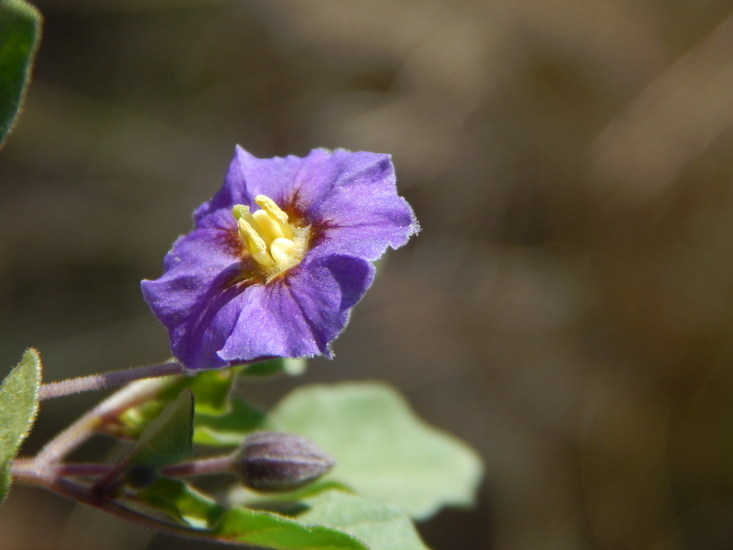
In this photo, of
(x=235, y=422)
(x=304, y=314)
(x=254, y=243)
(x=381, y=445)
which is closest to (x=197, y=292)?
(x=254, y=243)

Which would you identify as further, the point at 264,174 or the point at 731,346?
the point at 731,346

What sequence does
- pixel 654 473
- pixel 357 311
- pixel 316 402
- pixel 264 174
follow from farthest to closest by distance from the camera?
pixel 357 311
pixel 654 473
pixel 316 402
pixel 264 174

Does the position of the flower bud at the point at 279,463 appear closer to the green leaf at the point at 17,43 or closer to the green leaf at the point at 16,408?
the green leaf at the point at 16,408

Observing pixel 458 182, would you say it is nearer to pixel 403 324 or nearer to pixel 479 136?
pixel 479 136

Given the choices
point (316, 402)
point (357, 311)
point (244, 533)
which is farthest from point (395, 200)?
point (357, 311)

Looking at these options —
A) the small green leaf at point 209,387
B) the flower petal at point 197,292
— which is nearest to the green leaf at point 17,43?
the flower petal at point 197,292

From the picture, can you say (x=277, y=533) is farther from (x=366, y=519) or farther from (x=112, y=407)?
(x=112, y=407)
